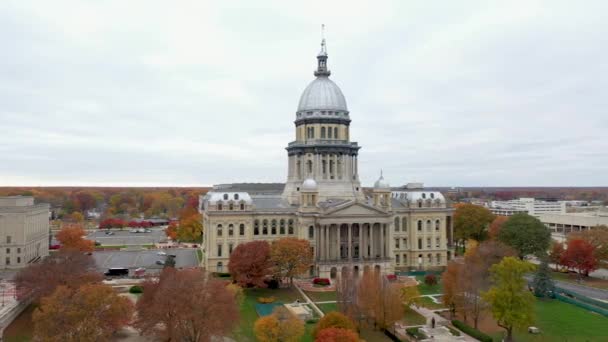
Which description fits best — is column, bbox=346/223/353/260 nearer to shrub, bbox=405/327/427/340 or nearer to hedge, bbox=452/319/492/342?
hedge, bbox=452/319/492/342

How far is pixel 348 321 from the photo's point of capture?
47.2m

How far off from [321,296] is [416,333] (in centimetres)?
2081

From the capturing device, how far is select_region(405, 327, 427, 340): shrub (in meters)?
52.5

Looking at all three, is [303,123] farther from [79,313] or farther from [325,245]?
[79,313]

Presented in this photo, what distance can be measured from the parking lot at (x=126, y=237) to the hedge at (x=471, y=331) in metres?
91.9

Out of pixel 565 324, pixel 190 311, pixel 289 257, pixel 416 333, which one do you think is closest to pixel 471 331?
pixel 416 333

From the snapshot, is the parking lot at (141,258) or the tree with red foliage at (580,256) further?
the parking lot at (141,258)

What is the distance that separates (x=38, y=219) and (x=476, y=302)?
8650cm

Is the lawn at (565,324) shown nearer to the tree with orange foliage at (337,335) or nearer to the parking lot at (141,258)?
the tree with orange foliage at (337,335)

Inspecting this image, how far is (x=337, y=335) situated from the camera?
140 feet

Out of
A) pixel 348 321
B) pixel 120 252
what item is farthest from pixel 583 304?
pixel 120 252

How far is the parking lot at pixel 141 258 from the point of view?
94162 mm

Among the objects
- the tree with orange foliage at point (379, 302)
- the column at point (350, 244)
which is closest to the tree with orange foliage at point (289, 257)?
the column at point (350, 244)

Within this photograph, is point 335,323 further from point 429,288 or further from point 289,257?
point 429,288
